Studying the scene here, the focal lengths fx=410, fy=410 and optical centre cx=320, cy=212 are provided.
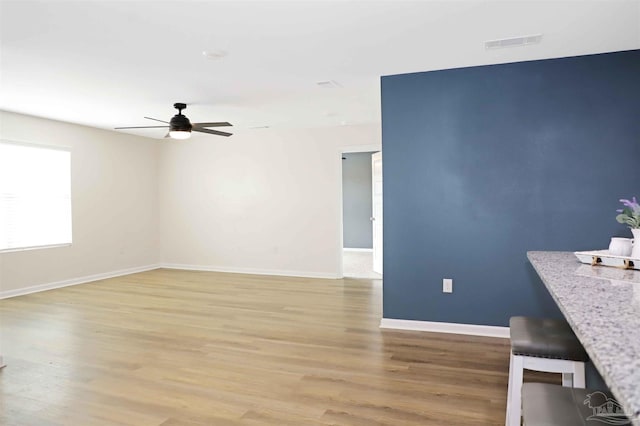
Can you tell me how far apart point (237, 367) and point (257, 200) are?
4.48 m

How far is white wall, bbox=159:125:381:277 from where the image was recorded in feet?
22.4

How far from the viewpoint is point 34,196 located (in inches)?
236

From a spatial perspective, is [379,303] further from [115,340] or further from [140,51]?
[140,51]

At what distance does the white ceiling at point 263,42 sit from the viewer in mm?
2629

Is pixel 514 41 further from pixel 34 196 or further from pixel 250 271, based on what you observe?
pixel 34 196

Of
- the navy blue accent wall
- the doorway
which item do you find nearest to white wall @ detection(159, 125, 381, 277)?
the navy blue accent wall

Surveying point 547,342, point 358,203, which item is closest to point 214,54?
point 547,342

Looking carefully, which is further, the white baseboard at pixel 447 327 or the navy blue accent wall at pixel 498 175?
the white baseboard at pixel 447 327

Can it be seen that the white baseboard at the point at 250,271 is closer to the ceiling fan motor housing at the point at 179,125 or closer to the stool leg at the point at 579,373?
the ceiling fan motor housing at the point at 179,125

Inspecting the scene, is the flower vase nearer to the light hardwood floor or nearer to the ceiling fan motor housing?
the light hardwood floor

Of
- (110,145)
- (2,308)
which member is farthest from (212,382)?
(110,145)

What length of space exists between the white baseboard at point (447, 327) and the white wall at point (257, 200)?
273 centimetres

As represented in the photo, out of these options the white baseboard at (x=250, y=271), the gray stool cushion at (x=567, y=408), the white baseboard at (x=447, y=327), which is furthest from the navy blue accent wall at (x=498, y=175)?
the white baseboard at (x=250, y=271)

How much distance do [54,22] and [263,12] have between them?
145cm
